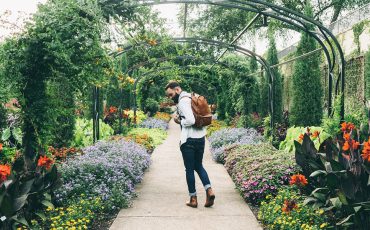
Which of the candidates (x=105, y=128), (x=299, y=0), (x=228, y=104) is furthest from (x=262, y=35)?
(x=105, y=128)

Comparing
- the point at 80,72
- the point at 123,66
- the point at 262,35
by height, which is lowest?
the point at 80,72

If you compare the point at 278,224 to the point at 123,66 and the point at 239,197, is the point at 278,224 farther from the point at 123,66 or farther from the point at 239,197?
the point at 123,66

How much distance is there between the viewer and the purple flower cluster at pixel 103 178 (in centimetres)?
500

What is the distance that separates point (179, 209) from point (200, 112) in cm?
121

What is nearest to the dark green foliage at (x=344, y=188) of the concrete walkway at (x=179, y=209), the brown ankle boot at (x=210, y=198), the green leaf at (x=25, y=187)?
the concrete walkway at (x=179, y=209)

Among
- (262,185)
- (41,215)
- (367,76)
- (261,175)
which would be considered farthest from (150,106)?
(41,215)

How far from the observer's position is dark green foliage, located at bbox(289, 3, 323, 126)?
1191cm

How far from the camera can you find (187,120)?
16.1ft

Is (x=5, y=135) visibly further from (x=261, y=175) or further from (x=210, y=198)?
(x=261, y=175)

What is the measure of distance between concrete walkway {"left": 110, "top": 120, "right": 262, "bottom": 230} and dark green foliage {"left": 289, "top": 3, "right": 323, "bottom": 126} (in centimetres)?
530

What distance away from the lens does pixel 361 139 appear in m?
4.39

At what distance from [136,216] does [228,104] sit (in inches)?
574

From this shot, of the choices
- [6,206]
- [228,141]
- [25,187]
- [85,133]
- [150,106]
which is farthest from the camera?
[150,106]

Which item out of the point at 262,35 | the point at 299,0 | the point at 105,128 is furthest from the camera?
the point at 262,35
